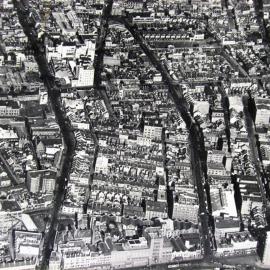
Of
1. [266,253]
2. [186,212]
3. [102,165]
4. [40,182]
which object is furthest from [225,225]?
[40,182]

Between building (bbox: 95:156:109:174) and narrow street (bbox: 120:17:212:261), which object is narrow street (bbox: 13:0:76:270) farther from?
narrow street (bbox: 120:17:212:261)

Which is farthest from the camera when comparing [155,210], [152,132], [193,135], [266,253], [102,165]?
[193,135]

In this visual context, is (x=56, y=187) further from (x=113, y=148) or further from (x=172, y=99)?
(x=172, y=99)

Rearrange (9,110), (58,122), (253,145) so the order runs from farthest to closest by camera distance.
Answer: (9,110)
(58,122)
(253,145)

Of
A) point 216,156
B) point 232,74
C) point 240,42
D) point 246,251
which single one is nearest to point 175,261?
point 246,251

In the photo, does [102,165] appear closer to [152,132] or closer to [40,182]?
[40,182]

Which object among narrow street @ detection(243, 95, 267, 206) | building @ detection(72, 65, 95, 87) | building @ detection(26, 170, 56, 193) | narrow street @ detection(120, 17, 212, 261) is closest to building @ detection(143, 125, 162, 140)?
narrow street @ detection(120, 17, 212, 261)

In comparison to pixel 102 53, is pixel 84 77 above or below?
below

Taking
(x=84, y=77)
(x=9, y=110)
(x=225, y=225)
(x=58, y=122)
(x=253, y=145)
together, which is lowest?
(x=225, y=225)
